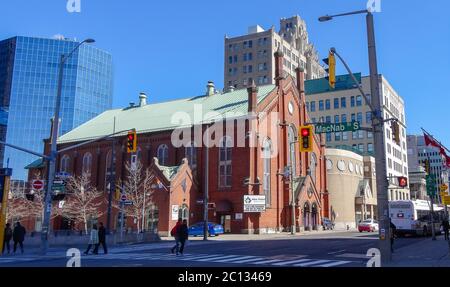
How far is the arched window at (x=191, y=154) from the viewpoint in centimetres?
5444

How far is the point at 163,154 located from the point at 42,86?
62.7 meters

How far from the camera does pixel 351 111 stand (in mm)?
99438

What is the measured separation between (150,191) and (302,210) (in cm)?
1894

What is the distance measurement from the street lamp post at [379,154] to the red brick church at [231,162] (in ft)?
94.4

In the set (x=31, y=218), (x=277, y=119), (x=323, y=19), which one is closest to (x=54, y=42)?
(x=31, y=218)

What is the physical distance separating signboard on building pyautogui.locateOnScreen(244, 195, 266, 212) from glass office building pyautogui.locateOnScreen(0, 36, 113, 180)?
72.0 m

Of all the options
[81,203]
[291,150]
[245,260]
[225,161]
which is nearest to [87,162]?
[81,203]

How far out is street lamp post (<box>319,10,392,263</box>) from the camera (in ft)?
57.4

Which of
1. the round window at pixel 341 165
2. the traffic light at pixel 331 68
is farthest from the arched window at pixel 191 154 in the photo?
the traffic light at pixel 331 68

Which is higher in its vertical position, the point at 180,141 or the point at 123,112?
the point at 123,112

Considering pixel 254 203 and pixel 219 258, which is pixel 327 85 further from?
pixel 219 258

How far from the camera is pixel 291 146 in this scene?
55188 mm

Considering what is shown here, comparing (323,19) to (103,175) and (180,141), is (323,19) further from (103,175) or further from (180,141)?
(103,175)

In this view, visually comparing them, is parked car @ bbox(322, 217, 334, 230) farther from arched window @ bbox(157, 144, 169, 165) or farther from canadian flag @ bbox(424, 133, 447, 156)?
canadian flag @ bbox(424, 133, 447, 156)
